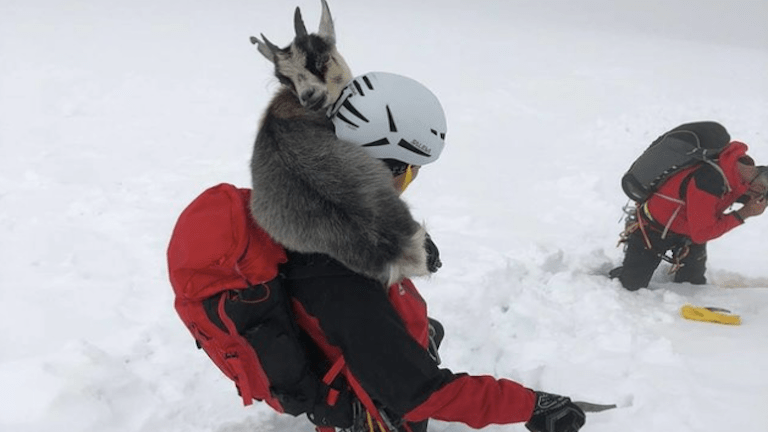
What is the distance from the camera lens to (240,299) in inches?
89.3

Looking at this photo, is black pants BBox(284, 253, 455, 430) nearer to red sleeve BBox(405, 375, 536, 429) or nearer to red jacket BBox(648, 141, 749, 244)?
red sleeve BBox(405, 375, 536, 429)

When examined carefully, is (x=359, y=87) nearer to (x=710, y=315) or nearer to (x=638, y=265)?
(x=710, y=315)

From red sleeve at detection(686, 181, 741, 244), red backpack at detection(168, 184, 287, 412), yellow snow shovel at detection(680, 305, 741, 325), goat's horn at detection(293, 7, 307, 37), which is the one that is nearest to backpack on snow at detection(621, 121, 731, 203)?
red sleeve at detection(686, 181, 741, 244)

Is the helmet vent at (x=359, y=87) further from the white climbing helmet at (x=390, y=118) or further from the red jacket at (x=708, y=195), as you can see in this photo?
the red jacket at (x=708, y=195)

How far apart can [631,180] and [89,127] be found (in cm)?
896

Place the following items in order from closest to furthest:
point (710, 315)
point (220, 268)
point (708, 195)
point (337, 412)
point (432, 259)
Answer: point (220, 268) → point (337, 412) → point (432, 259) → point (710, 315) → point (708, 195)

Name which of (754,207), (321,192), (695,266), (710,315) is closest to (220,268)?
(321,192)

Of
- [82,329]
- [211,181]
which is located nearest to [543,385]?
[82,329]

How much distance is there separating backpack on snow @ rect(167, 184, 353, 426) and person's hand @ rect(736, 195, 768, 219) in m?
4.46

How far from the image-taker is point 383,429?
2660 millimetres

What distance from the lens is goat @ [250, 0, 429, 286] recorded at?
2084mm

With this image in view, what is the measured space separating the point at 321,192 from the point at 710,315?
3969 millimetres

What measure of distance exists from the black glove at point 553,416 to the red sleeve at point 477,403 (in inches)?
1.9

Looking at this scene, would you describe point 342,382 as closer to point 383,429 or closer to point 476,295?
point 383,429
